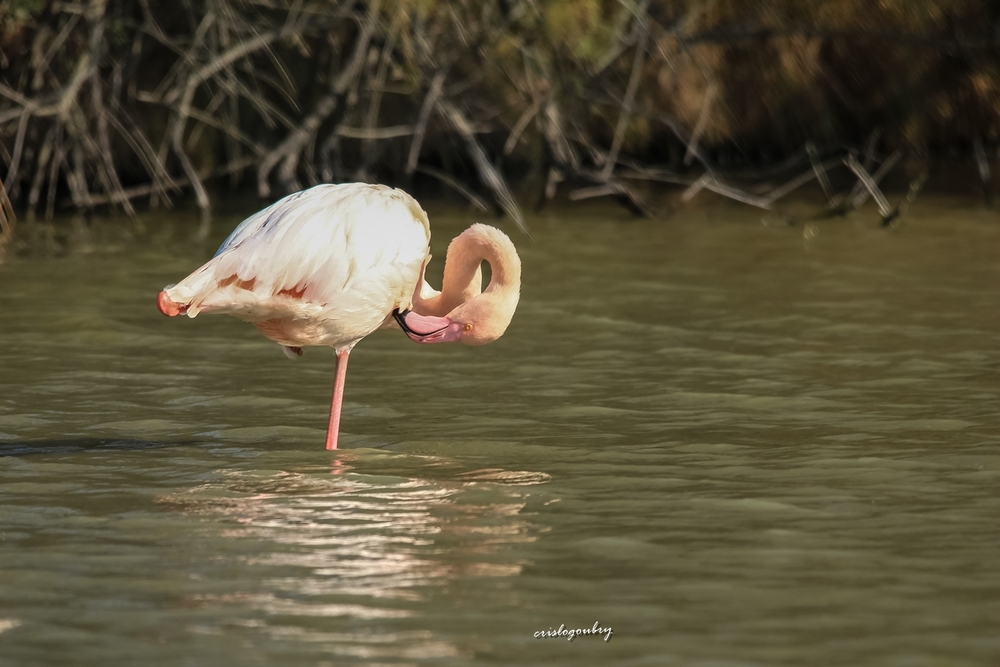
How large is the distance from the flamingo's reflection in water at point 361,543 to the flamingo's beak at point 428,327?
0.66 metres

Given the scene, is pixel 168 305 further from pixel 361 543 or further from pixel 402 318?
pixel 361 543

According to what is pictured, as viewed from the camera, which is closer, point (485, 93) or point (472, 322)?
point (472, 322)

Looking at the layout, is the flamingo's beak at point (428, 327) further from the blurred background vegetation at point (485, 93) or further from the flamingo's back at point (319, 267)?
the blurred background vegetation at point (485, 93)

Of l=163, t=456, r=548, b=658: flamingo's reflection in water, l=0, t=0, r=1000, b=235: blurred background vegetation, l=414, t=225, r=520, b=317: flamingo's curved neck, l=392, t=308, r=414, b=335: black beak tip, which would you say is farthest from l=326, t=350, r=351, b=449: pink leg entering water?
l=0, t=0, r=1000, b=235: blurred background vegetation

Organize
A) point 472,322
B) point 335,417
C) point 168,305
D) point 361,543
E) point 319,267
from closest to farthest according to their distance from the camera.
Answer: point 361,543, point 168,305, point 319,267, point 335,417, point 472,322

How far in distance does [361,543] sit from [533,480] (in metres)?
0.89

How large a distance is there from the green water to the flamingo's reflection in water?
0.01 m

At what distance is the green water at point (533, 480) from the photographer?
3.37 meters

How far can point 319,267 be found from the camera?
5.02 m

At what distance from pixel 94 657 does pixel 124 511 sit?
49.1 inches

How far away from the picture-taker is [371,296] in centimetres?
512
